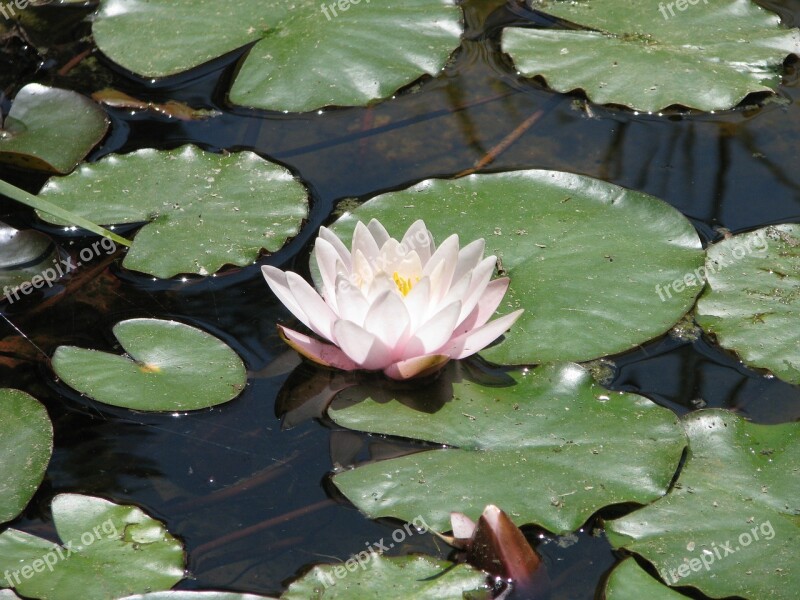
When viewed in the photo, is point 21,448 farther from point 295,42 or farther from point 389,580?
point 295,42

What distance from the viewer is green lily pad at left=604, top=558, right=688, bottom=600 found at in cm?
217

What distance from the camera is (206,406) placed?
2.72m

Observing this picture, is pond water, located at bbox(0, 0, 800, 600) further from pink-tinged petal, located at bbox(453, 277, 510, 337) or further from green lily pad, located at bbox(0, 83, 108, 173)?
pink-tinged petal, located at bbox(453, 277, 510, 337)

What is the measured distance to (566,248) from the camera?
3000 mm

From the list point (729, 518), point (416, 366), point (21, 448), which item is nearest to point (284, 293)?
point (416, 366)

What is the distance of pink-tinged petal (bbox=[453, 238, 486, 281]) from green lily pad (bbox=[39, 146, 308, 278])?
0.74m

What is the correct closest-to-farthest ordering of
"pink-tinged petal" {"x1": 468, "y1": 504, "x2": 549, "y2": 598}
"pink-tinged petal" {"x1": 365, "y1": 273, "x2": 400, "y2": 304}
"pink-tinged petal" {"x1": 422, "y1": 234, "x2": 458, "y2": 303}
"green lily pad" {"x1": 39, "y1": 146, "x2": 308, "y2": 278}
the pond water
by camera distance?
1. "pink-tinged petal" {"x1": 468, "y1": 504, "x2": 549, "y2": 598}
2. the pond water
3. "pink-tinged petal" {"x1": 365, "y1": 273, "x2": 400, "y2": 304}
4. "pink-tinged petal" {"x1": 422, "y1": 234, "x2": 458, "y2": 303}
5. "green lily pad" {"x1": 39, "y1": 146, "x2": 308, "y2": 278}

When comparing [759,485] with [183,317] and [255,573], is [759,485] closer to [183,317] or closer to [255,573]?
[255,573]

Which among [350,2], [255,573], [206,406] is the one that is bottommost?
[255,573]

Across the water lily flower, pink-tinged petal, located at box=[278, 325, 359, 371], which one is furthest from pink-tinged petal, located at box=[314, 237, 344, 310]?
pink-tinged petal, located at box=[278, 325, 359, 371]

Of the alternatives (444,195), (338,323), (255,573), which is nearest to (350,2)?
(444,195)

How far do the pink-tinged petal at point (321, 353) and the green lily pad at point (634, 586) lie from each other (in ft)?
Answer: 3.21

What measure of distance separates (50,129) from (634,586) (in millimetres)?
2901

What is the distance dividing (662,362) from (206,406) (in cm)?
139
